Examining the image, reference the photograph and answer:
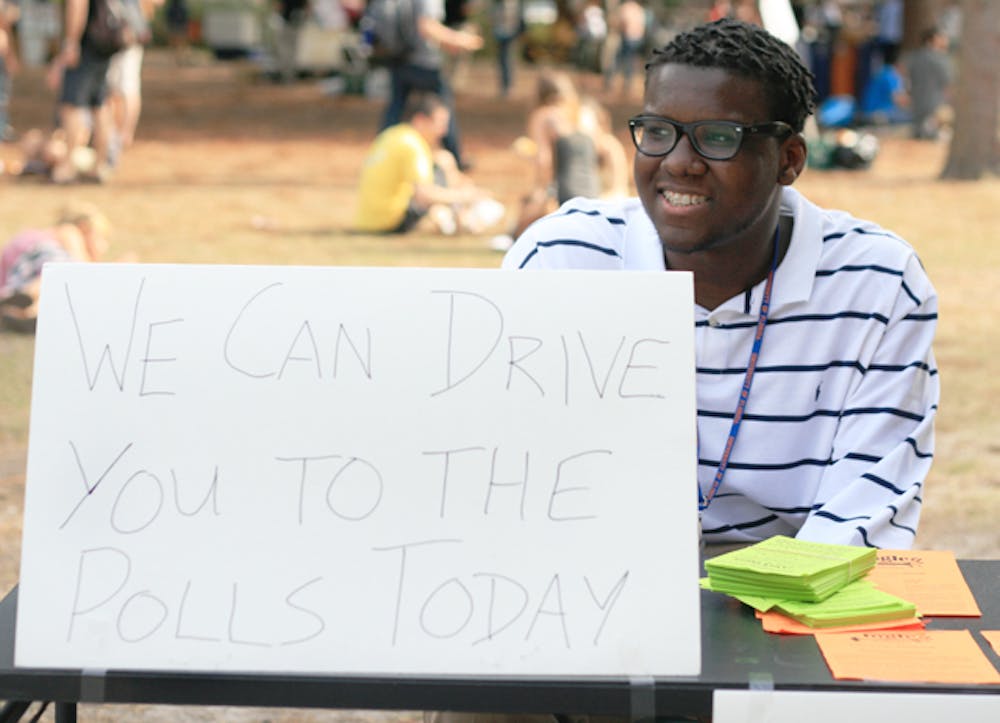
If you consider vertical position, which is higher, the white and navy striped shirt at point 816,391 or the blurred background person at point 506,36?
the white and navy striped shirt at point 816,391

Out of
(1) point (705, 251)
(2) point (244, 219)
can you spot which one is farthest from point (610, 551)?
(2) point (244, 219)

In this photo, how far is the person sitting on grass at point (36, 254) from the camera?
318 inches

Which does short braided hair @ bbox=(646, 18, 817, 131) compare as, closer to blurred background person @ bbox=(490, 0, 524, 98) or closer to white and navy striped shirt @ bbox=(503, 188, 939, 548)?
white and navy striped shirt @ bbox=(503, 188, 939, 548)

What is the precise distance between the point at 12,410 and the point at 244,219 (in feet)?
18.3

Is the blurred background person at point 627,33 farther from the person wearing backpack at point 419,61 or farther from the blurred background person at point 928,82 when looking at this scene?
the person wearing backpack at point 419,61

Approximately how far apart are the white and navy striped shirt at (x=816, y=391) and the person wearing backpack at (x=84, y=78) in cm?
1079

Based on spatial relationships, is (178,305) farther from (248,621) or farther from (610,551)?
(610,551)

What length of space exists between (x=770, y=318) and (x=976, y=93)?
1312 cm

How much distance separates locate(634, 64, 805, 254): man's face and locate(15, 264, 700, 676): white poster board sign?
2.35ft

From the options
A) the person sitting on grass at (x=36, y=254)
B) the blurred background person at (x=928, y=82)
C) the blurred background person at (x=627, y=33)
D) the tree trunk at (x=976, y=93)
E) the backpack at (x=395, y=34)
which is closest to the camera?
the person sitting on grass at (x=36, y=254)

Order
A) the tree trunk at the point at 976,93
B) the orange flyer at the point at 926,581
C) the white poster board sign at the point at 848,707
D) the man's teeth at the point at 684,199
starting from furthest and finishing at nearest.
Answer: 1. the tree trunk at the point at 976,93
2. the man's teeth at the point at 684,199
3. the orange flyer at the point at 926,581
4. the white poster board sign at the point at 848,707

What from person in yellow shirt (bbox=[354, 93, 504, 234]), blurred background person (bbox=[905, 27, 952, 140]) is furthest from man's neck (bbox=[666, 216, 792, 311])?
blurred background person (bbox=[905, 27, 952, 140])

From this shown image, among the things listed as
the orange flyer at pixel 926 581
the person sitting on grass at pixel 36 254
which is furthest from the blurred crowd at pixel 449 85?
the person sitting on grass at pixel 36 254

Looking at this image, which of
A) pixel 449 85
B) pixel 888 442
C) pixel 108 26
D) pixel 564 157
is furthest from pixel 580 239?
pixel 449 85
